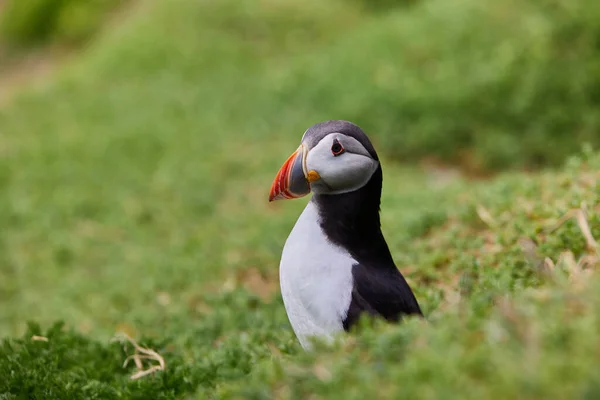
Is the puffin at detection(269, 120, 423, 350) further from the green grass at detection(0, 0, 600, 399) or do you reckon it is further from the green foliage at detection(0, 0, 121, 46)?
the green foliage at detection(0, 0, 121, 46)

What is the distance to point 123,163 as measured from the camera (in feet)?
28.9

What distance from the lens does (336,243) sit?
3.13 meters

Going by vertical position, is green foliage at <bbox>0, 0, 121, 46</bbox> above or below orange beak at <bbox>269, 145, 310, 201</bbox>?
above

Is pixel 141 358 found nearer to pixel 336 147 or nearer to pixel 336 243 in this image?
pixel 336 243

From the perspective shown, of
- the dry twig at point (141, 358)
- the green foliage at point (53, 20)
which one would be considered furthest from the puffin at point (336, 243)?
the green foliage at point (53, 20)

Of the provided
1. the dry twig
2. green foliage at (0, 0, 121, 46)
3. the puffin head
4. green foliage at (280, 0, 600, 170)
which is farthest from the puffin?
green foliage at (0, 0, 121, 46)

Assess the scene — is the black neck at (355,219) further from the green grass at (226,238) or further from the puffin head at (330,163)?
the green grass at (226,238)

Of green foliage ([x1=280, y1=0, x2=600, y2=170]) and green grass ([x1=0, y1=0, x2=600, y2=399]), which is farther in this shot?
green foliage ([x1=280, y1=0, x2=600, y2=170])

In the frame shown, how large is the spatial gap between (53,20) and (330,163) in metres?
14.9

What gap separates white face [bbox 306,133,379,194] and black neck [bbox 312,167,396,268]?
0.08m

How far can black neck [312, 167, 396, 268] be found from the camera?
3141 mm

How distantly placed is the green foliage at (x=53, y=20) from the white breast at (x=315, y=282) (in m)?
13.9

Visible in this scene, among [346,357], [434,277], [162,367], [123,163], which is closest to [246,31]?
[123,163]

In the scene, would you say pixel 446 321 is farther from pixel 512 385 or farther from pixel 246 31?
pixel 246 31
